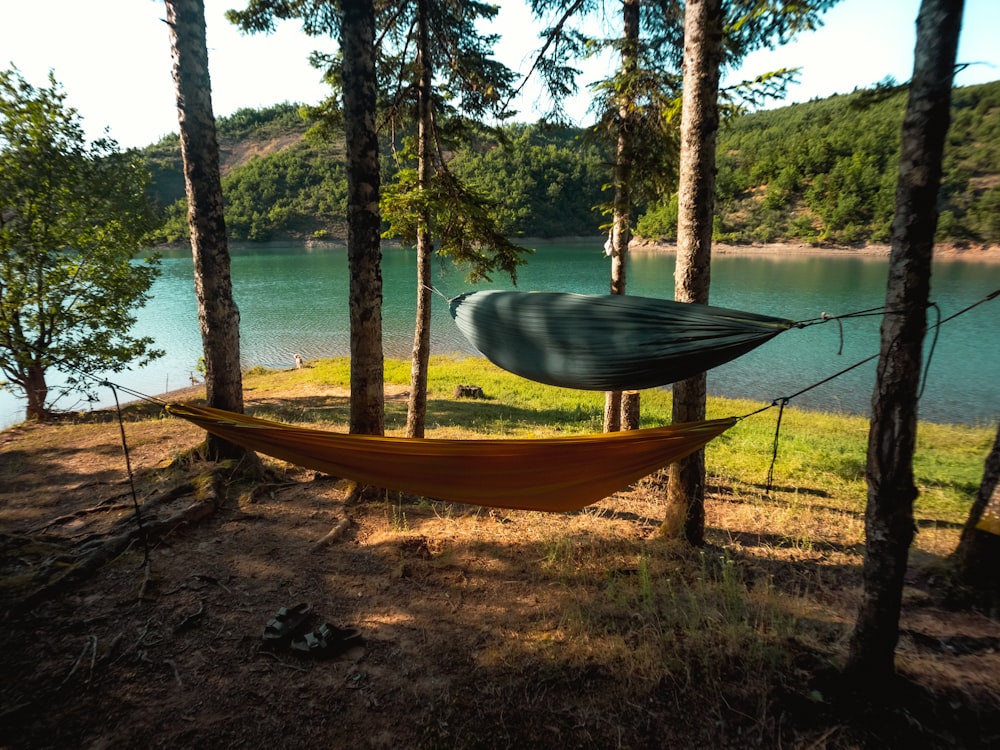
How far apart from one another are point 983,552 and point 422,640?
2734 millimetres

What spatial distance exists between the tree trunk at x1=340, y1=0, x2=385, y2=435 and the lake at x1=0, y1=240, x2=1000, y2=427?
172 cm

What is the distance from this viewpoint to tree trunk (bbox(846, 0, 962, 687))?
1406 mm

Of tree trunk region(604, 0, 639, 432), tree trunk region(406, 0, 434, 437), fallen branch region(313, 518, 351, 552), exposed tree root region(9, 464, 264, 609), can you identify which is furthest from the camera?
tree trunk region(406, 0, 434, 437)

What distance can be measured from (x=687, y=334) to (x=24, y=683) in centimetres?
270

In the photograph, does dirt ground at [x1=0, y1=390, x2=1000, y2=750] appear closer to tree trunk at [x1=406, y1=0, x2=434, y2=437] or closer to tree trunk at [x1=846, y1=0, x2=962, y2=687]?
tree trunk at [x1=846, y1=0, x2=962, y2=687]

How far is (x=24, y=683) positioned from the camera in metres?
1.74

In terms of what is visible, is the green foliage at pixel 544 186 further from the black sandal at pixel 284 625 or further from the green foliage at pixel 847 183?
the black sandal at pixel 284 625

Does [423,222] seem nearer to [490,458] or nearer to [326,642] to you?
[490,458]

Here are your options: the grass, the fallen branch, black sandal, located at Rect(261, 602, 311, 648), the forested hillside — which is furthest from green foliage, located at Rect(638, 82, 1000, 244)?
black sandal, located at Rect(261, 602, 311, 648)

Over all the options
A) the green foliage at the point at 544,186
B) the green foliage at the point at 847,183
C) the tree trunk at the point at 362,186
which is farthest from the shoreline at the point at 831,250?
the tree trunk at the point at 362,186

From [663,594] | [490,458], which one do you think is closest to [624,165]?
[490,458]

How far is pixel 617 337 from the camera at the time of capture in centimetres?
199

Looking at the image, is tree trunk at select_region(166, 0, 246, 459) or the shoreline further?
the shoreline

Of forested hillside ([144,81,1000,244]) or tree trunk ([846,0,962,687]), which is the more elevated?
forested hillside ([144,81,1000,244])
